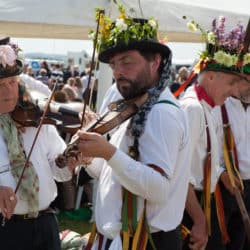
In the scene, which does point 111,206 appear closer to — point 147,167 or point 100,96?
point 147,167

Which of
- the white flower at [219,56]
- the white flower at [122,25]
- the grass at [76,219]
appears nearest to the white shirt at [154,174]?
the white flower at [122,25]

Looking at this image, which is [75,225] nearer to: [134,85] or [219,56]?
[219,56]

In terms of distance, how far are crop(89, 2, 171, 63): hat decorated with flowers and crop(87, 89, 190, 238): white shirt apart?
229 millimetres

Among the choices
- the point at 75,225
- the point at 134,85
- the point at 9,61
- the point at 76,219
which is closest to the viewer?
the point at 134,85

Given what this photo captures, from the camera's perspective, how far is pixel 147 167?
6.84 feet

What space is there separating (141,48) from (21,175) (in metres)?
0.90

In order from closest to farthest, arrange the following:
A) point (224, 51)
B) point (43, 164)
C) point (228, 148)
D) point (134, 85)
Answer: point (134, 85) → point (43, 164) → point (224, 51) → point (228, 148)

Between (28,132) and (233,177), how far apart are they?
67.8 inches

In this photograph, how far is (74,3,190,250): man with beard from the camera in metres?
2.11

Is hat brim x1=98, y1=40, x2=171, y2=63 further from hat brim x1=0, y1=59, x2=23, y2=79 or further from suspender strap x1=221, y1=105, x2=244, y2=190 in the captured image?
suspender strap x1=221, y1=105, x2=244, y2=190

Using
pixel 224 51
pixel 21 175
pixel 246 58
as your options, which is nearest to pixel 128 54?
pixel 21 175

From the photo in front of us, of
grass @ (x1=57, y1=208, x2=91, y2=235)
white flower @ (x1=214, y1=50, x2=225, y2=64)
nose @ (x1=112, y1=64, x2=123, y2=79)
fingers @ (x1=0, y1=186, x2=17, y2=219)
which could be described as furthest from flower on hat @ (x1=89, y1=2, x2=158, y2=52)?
grass @ (x1=57, y1=208, x2=91, y2=235)

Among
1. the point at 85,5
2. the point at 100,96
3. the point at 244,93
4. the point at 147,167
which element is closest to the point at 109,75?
the point at 100,96

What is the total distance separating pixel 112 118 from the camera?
84.8 inches
